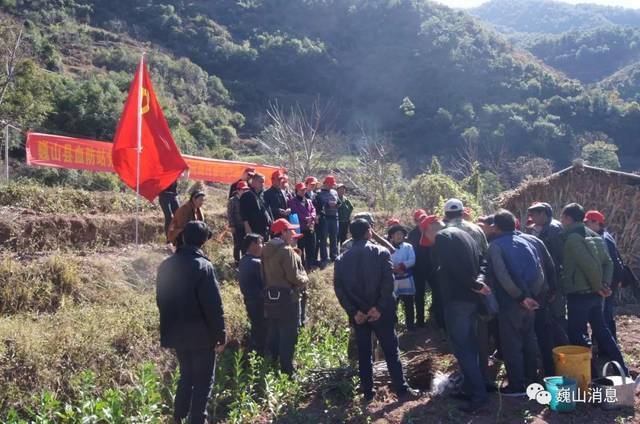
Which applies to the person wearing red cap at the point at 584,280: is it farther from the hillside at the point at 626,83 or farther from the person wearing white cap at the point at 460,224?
the hillside at the point at 626,83

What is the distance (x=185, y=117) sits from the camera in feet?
118

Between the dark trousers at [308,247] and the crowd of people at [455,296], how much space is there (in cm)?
296

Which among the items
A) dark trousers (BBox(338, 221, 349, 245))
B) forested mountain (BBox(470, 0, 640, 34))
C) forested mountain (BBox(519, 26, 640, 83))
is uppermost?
forested mountain (BBox(470, 0, 640, 34))

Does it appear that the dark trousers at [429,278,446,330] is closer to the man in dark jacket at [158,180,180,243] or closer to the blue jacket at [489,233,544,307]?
the blue jacket at [489,233,544,307]

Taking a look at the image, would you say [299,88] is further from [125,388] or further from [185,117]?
[125,388]

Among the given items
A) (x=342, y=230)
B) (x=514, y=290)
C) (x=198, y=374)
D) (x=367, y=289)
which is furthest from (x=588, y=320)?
(x=342, y=230)

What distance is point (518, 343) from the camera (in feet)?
16.5

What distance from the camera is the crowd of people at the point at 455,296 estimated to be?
4.21 m

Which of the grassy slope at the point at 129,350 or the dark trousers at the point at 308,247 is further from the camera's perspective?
the dark trousers at the point at 308,247

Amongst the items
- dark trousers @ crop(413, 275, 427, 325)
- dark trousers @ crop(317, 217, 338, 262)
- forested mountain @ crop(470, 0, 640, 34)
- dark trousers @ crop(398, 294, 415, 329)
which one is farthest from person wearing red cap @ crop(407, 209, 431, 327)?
forested mountain @ crop(470, 0, 640, 34)

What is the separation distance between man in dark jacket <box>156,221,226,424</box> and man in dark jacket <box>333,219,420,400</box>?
1.25m

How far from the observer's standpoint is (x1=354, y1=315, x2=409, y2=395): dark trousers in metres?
5.05

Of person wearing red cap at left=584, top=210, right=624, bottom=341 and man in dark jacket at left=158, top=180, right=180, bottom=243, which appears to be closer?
person wearing red cap at left=584, top=210, right=624, bottom=341

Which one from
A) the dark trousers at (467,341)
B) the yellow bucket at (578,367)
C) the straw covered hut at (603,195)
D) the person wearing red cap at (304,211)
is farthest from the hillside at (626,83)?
A: the dark trousers at (467,341)
